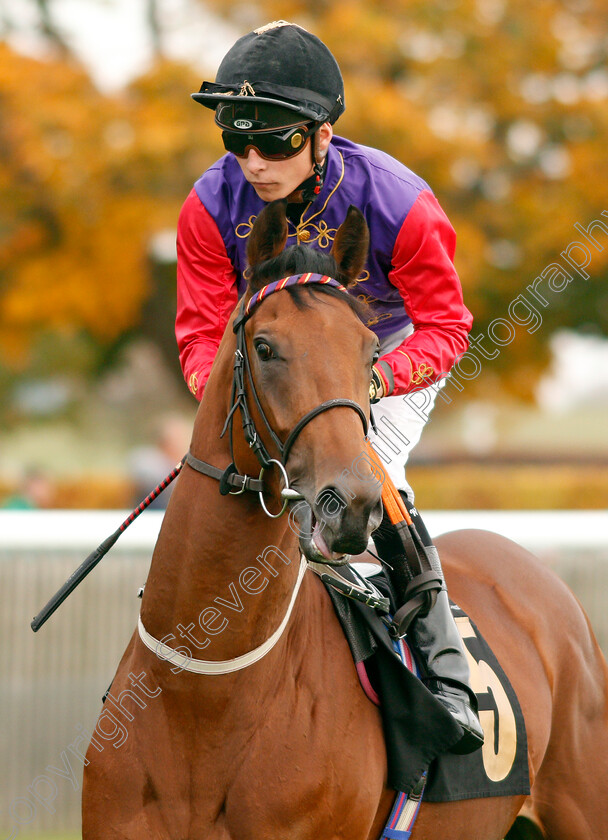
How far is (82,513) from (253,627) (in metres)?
4.09

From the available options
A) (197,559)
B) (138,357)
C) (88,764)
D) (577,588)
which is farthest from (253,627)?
(138,357)

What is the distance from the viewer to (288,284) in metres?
2.76

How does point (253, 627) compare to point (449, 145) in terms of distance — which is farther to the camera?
point (449, 145)

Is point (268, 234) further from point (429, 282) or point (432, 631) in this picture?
point (432, 631)

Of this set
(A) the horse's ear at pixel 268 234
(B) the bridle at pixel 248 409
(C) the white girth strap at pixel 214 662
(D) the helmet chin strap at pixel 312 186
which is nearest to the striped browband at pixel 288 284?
(B) the bridle at pixel 248 409

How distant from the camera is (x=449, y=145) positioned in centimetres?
1255

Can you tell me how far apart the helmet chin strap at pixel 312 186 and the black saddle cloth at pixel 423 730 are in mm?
1293

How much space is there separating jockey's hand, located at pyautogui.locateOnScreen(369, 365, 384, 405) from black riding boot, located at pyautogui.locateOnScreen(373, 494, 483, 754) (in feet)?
1.97

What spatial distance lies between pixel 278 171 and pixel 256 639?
1.45 metres

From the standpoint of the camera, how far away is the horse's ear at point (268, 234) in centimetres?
280

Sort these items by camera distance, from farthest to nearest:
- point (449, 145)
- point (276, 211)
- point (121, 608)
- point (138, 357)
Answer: point (138, 357)
point (449, 145)
point (121, 608)
point (276, 211)

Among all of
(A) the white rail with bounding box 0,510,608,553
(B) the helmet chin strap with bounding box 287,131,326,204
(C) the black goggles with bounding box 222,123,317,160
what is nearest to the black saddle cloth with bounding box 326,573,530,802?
(B) the helmet chin strap with bounding box 287,131,326,204

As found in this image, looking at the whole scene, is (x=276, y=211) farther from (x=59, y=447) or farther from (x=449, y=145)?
(x=59, y=447)

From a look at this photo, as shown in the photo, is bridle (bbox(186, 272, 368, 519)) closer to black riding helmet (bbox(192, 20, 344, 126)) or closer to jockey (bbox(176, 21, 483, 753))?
jockey (bbox(176, 21, 483, 753))
